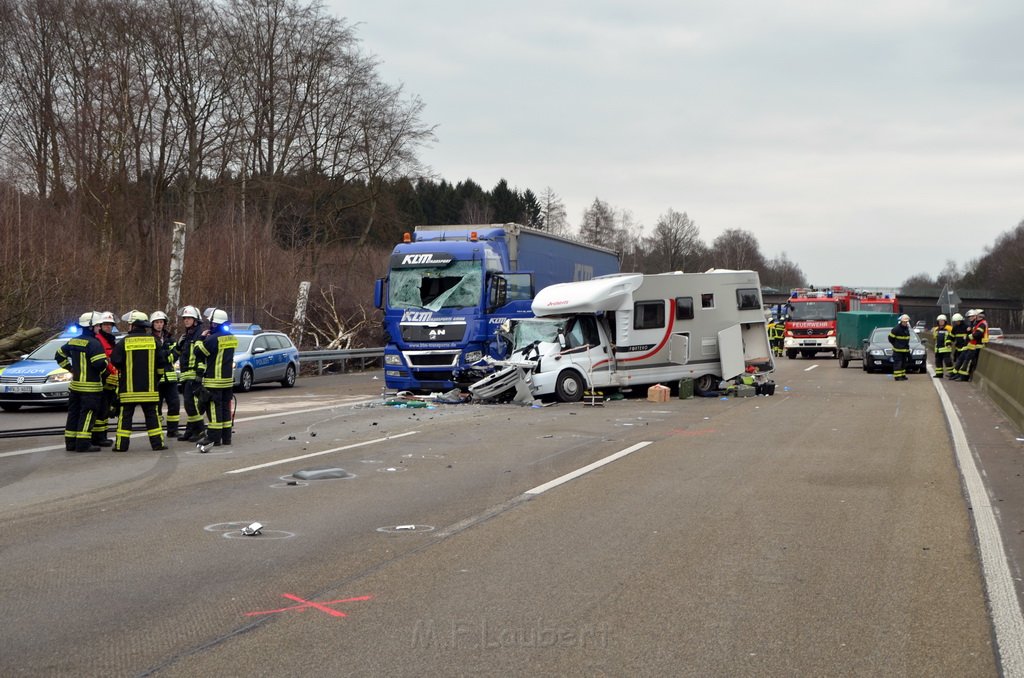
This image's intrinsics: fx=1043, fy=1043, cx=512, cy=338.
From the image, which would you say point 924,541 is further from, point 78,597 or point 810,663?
point 78,597

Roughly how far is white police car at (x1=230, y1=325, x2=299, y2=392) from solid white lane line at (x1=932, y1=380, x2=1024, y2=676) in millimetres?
17442

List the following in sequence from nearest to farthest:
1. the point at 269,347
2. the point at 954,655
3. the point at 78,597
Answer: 1. the point at 954,655
2. the point at 78,597
3. the point at 269,347

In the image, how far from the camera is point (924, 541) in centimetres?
740

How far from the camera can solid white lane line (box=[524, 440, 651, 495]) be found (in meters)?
9.68

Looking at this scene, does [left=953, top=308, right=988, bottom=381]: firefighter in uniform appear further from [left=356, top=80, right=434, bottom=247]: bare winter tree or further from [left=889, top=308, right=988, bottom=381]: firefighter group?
[left=356, top=80, right=434, bottom=247]: bare winter tree

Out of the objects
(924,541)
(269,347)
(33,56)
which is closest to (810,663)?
(924,541)

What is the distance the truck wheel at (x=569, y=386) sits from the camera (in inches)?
808

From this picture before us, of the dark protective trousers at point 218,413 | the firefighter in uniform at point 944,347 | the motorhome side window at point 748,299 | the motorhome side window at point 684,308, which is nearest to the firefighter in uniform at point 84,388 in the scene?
the dark protective trousers at point 218,413

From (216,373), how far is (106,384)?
1.37m

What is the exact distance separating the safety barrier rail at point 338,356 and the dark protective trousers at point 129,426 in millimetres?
15652

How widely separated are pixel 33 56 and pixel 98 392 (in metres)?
25.9

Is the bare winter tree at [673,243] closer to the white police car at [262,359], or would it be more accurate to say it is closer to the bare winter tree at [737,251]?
the bare winter tree at [737,251]

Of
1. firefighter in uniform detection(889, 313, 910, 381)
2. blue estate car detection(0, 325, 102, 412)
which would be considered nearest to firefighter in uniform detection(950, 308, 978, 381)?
firefighter in uniform detection(889, 313, 910, 381)

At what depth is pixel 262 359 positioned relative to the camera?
25188 mm
